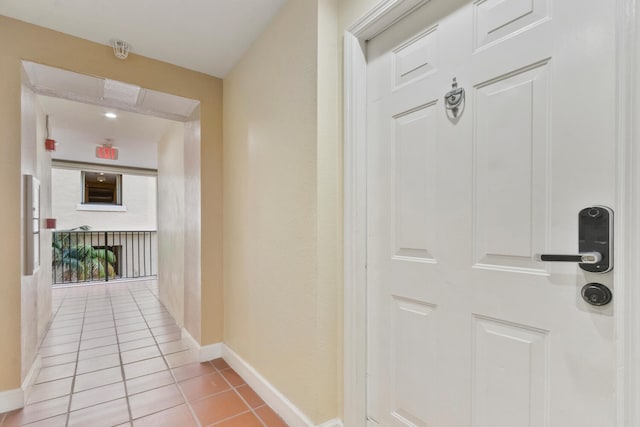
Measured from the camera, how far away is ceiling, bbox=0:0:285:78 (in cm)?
184

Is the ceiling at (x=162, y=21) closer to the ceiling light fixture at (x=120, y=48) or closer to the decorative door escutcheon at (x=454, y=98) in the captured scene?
the ceiling light fixture at (x=120, y=48)

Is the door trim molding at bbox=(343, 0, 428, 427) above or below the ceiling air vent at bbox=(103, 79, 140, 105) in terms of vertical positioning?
below

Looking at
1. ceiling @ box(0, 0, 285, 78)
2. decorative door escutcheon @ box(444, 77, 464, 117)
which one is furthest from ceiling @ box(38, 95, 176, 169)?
decorative door escutcheon @ box(444, 77, 464, 117)

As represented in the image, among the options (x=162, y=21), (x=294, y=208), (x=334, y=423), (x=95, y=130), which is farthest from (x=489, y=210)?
(x=95, y=130)

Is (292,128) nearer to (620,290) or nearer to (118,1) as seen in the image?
(118,1)

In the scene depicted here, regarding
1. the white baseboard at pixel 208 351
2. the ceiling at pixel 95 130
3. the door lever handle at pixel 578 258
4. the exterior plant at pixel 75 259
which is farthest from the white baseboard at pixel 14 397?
the exterior plant at pixel 75 259

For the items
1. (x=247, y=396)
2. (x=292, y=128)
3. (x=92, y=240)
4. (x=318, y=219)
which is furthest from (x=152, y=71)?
(x=92, y=240)

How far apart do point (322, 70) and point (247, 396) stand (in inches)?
83.3

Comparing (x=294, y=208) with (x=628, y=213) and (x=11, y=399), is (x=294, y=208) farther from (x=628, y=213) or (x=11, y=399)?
(x=11, y=399)

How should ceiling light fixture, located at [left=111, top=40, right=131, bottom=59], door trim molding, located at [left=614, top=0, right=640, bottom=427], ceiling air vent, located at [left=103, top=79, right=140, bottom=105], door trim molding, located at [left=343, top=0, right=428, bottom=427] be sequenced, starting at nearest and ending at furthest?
door trim molding, located at [left=614, top=0, right=640, bottom=427] < door trim molding, located at [left=343, top=0, right=428, bottom=427] < ceiling light fixture, located at [left=111, top=40, right=131, bottom=59] < ceiling air vent, located at [left=103, top=79, right=140, bottom=105]

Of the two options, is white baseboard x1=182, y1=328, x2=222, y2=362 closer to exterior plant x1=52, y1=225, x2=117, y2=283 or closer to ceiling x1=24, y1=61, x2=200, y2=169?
ceiling x1=24, y1=61, x2=200, y2=169

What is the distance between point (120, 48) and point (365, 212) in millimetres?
2190

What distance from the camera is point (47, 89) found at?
90.9 inches

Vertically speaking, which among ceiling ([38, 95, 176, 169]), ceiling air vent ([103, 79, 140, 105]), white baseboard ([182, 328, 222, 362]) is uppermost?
ceiling ([38, 95, 176, 169])
